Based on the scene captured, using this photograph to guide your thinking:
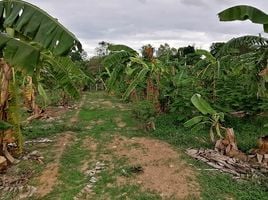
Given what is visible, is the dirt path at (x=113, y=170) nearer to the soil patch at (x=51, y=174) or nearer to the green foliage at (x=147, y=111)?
the soil patch at (x=51, y=174)

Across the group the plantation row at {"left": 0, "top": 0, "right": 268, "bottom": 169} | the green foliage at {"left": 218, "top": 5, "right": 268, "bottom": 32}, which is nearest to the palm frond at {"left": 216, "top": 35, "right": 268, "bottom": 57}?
the plantation row at {"left": 0, "top": 0, "right": 268, "bottom": 169}

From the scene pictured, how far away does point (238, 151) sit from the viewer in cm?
794

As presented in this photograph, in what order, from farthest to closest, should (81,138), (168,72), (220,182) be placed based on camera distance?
(168,72), (81,138), (220,182)

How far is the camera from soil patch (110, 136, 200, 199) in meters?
6.58

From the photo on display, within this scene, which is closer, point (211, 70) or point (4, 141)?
point (4, 141)

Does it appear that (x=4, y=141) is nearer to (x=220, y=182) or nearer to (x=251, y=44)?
(x=220, y=182)

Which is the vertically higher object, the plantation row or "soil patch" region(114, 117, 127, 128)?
the plantation row

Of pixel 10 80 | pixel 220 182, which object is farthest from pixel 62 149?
pixel 220 182

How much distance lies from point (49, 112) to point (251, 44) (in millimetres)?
9443

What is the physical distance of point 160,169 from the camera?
7.45 metres

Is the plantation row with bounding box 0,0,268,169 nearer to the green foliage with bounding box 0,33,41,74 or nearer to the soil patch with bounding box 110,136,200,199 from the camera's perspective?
the green foliage with bounding box 0,33,41,74

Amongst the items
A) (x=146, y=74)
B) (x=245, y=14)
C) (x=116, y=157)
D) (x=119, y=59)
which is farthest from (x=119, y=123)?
(x=245, y=14)

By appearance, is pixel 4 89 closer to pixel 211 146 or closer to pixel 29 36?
pixel 29 36

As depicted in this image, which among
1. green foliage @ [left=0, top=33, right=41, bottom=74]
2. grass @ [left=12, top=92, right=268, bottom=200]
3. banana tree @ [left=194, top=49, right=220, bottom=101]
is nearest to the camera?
green foliage @ [left=0, top=33, right=41, bottom=74]
